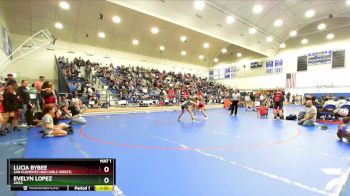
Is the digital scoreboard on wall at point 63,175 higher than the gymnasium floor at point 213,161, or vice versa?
the digital scoreboard on wall at point 63,175

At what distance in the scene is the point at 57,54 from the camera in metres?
18.6

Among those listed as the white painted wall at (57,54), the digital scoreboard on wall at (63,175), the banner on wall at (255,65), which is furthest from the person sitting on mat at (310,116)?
the banner on wall at (255,65)

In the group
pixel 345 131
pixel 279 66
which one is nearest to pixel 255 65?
pixel 279 66

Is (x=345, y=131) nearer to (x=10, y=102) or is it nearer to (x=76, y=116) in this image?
(x=76, y=116)

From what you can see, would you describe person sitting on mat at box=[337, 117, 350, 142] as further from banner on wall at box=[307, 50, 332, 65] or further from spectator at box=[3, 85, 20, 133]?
banner on wall at box=[307, 50, 332, 65]

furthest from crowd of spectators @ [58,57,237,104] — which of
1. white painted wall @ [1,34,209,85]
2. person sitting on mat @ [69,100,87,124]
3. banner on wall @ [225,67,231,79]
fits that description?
banner on wall @ [225,67,231,79]

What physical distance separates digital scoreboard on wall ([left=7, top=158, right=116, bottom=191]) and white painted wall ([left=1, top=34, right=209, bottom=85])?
55.7 feet

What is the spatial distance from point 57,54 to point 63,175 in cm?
2078

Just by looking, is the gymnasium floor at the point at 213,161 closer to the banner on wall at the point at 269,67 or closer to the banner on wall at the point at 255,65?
the banner on wall at the point at 269,67

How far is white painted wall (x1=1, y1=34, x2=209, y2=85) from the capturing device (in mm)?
16484

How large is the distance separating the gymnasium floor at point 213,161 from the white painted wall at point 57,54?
14.3 meters

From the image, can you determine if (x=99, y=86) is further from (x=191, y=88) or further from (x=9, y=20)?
(x=191, y=88)

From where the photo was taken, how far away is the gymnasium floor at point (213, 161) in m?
2.73

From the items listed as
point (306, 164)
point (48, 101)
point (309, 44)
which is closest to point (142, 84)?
point (48, 101)
